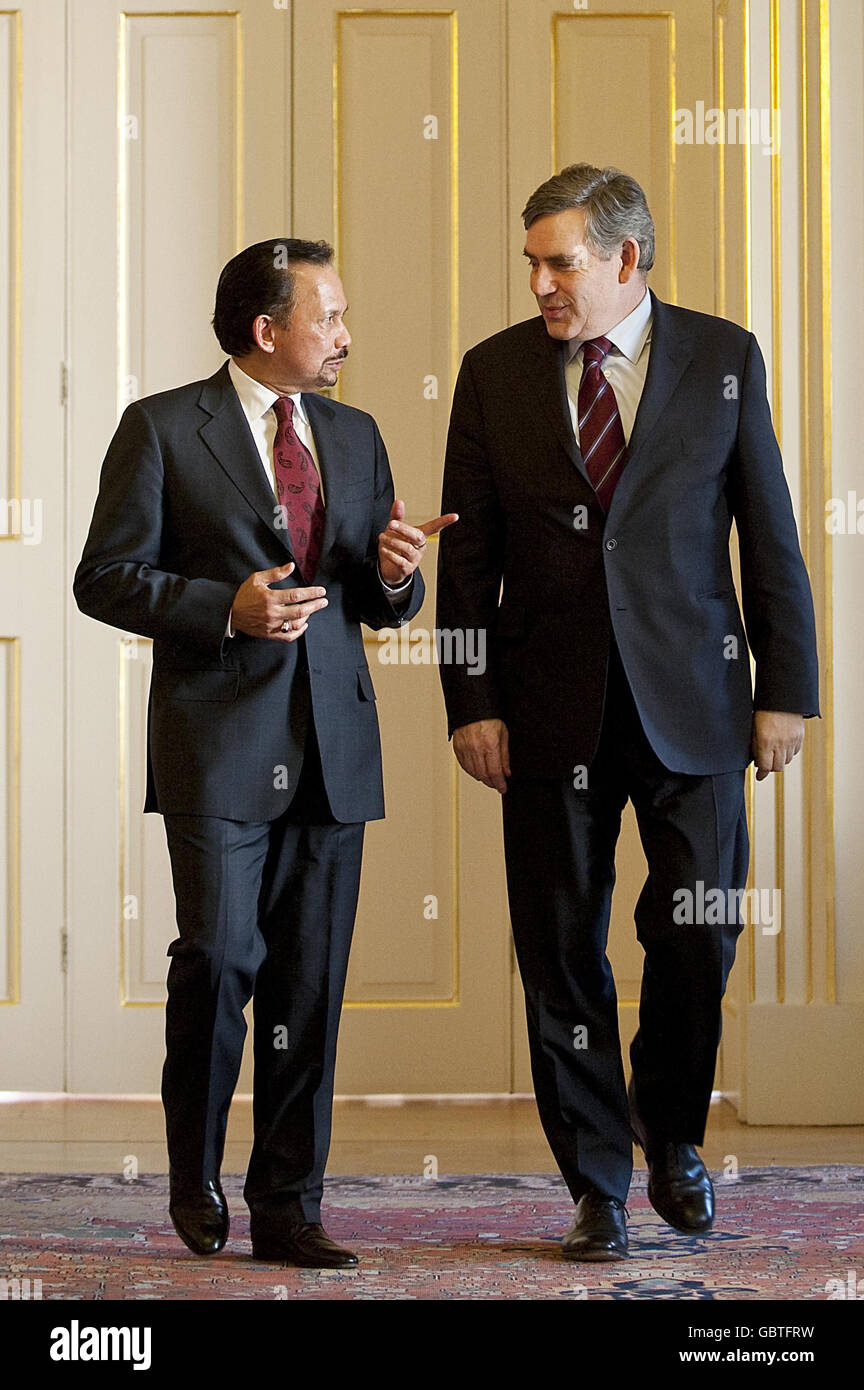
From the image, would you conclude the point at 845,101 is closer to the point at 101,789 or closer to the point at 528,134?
the point at 528,134

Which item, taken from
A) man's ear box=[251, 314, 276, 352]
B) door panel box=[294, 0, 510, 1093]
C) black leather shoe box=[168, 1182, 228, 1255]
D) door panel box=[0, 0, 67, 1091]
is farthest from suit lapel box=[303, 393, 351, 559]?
door panel box=[0, 0, 67, 1091]

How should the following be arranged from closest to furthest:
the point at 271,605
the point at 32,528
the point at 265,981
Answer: the point at 271,605
the point at 265,981
the point at 32,528

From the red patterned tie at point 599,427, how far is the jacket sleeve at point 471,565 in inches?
6.3

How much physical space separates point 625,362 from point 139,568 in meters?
0.77

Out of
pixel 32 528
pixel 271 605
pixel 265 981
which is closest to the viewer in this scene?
pixel 271 605

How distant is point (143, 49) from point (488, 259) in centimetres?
94

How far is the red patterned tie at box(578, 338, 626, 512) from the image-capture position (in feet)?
6.99

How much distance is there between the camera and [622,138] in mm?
3502

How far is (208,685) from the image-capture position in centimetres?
210

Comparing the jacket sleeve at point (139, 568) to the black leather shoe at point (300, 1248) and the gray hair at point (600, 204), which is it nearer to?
the gray hair at point (600, 204)

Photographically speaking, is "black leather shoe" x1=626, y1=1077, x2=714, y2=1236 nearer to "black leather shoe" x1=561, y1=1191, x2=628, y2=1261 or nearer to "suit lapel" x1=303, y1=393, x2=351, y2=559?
"black leather shoe" x1=561, y1=1191, x2=628, y2=1261

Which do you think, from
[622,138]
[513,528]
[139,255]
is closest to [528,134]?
[622,138]

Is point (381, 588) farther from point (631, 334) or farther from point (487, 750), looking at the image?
point (631, 334)

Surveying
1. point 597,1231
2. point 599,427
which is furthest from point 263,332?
point 597,1231
